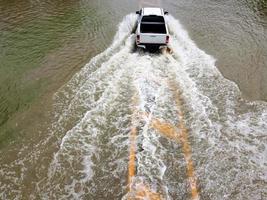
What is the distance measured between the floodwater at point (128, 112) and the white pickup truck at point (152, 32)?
628 mm

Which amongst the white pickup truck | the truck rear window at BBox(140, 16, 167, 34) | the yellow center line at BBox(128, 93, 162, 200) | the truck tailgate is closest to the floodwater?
the yellow center line at BBox(128, 93, 162, 200)

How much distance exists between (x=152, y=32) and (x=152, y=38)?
77cm

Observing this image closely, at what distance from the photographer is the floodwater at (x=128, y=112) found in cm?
1021

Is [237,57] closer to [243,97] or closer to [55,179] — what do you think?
[243,97]

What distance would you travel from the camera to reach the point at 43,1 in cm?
2575

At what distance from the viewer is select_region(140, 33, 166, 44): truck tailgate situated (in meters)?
17.3

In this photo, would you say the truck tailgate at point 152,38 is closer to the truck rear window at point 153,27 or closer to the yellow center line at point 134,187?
the truck rear window at point 153,27

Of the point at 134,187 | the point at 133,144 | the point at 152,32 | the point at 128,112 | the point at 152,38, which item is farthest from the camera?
the point at 152,32

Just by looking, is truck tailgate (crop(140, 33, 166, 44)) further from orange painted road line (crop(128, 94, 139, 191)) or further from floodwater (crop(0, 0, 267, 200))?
orange painted road line (crop(128, 94, 139, 191))

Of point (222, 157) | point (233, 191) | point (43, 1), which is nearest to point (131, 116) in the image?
point (222, 157)

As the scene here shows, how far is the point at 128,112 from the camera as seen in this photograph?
1311cm

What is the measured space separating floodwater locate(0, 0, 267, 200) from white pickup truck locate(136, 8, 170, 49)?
0.63m

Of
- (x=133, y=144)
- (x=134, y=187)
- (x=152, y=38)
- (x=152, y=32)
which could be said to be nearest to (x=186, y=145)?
(x=133, y=144)

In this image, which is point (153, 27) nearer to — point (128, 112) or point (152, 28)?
point (152, 28)
